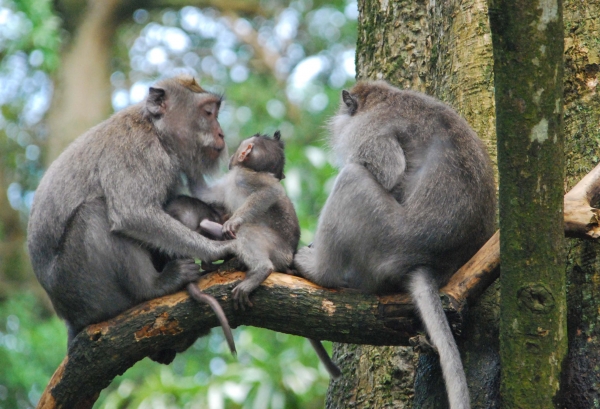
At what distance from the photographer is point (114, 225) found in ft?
15.7

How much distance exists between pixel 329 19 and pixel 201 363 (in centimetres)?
830

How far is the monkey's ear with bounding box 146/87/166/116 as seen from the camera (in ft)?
17.1

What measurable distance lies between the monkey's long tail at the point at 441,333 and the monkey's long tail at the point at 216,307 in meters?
1.08

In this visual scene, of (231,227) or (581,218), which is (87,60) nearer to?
(231,227)

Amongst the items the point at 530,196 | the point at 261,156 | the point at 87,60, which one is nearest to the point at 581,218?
the point at 530,196

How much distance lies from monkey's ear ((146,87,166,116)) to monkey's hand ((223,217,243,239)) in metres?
1.04

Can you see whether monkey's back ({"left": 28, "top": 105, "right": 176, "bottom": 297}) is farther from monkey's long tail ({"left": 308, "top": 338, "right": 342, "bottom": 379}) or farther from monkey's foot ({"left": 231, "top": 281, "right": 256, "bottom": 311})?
monkey's long tail ({"left": 308, "top": 338, "right": 342, "bottom": 379})

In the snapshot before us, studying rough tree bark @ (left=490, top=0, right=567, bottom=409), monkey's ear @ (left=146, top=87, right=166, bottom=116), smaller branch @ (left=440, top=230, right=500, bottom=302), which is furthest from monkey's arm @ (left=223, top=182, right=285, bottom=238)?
rough tree bark @ (left=490, top=0, right=567, bottom=409)

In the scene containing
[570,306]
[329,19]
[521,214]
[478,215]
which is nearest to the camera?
[521,214]

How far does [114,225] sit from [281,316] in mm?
1319

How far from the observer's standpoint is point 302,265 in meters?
4.76

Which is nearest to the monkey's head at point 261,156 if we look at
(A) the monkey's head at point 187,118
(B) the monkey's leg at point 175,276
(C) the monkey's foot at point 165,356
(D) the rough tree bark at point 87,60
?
(A) the monkey's head at point 187,118

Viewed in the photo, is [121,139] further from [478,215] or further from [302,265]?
[478,215]

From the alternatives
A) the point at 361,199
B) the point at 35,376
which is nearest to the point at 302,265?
the point at 361,199
